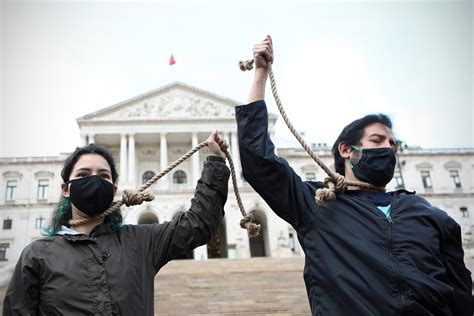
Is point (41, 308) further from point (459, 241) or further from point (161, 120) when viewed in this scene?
point (161, 120)

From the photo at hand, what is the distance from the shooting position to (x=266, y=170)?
3.33 metres

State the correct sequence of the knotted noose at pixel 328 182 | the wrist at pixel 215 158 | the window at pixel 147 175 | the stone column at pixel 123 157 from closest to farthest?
the knotted noose at pixel 328 182 → the wrist at pixel 215 158 → the stone column at pixel 123 157 → the window at pixel 147 175

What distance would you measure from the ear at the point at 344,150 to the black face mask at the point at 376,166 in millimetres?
163

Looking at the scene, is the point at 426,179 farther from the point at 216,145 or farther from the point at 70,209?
the point at 70,209

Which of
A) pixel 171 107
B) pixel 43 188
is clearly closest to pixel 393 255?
pixel 171 107

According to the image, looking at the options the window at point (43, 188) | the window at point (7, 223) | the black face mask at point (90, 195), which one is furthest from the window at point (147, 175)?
the black face mask at point (90, 195)

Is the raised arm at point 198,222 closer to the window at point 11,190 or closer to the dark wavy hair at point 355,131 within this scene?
the dark wavy hair at point 355,131

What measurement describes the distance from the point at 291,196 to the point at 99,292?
157cm

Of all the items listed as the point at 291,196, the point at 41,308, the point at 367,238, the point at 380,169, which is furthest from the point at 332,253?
the point at 41,308

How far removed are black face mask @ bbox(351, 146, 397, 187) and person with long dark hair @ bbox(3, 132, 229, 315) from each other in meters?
1.14

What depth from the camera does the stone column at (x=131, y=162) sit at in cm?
4131

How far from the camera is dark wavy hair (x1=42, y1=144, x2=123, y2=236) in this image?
359 centimetres

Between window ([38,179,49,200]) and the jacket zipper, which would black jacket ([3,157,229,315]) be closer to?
the jacket zipper

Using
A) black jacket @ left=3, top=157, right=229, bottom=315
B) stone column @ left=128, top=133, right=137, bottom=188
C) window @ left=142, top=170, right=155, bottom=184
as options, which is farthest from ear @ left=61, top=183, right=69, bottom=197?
window @ left=142, top=170, right=155, bottom=184
